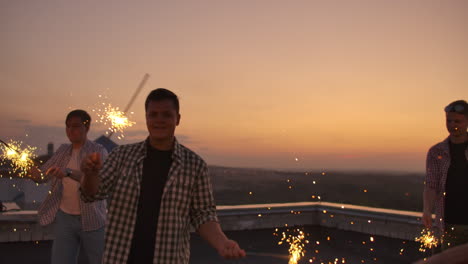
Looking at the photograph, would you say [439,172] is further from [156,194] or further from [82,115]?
[82,115]

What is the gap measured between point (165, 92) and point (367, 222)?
537 centimetres

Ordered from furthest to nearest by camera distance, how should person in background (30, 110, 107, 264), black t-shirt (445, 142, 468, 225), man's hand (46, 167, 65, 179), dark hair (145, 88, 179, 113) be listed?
black t-shirt (445, 142, 468, 225) → person in background (30, 110, 107, 264) → man's hand (46, 167, 65, 179) → dark hair (145, 88, 179, 113)

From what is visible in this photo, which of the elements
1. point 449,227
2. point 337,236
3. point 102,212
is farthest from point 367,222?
point 102,212

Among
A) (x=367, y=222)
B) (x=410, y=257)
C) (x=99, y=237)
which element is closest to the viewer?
(x=99, y=237)

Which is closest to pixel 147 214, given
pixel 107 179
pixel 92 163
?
pixel 107 179

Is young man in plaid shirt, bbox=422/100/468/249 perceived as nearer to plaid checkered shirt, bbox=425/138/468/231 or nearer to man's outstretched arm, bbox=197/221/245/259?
plaid checkered shirt, bbox=425/138/468/231

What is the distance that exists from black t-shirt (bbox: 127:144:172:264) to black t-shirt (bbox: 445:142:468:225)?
3012mm

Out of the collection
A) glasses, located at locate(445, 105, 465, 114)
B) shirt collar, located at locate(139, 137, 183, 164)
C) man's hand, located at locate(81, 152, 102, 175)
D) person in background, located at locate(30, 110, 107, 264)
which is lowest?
person in background, located at locate(30, 110, 107, 264)

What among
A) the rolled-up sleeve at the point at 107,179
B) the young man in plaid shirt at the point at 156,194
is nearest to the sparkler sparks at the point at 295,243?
the young man in plaid shirt at the point at 156,194

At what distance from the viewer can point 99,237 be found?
14.8 feet

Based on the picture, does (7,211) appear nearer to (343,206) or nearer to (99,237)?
(99,237)

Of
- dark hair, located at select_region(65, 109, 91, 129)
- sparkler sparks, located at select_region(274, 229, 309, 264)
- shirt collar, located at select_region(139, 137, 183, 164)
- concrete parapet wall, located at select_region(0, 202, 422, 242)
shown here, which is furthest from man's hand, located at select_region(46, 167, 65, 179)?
sparkler sparks, located at select_region(274, 229, 309, 264)

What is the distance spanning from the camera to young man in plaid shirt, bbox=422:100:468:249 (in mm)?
4488

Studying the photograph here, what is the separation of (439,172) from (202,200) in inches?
113
